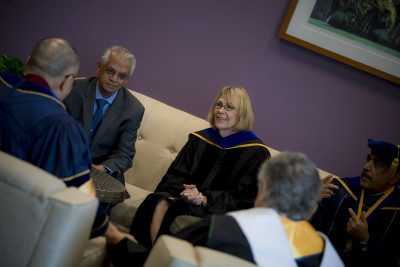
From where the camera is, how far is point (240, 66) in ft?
11.7

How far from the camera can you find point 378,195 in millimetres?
2609

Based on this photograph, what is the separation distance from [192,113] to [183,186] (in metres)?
0.99

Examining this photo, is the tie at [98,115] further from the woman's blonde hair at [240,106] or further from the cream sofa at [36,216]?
the cream sofa at [36,216]

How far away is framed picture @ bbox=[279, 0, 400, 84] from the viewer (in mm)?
3270

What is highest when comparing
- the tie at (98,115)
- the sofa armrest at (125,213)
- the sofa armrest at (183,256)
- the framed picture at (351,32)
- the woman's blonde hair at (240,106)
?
the framed picture at (351,32)

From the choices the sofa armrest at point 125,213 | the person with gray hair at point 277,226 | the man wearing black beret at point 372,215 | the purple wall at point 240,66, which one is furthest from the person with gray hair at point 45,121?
the purple wall at point 240,66

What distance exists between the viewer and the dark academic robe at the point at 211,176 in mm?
2799

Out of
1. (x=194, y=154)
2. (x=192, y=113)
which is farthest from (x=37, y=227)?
(x=192, y=113)

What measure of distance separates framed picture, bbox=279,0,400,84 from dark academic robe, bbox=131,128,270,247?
1.11 meters

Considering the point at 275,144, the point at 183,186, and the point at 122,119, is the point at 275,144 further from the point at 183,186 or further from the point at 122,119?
the point at 122,119

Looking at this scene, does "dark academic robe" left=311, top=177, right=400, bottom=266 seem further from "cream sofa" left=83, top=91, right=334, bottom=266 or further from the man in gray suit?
the man in gray suit

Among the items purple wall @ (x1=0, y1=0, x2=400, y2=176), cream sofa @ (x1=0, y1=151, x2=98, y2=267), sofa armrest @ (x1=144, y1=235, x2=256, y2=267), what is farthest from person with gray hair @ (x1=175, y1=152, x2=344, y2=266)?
purple wall @ (x1=0, y1=0, x2=400, y2=176)

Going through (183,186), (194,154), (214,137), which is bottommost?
(183,186)

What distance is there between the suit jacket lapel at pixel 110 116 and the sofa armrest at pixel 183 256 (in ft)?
6.26
